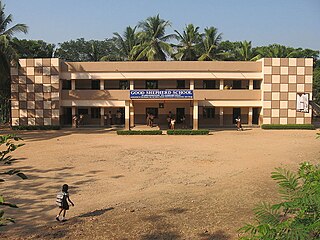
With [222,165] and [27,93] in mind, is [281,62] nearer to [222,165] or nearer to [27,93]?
[222,165]

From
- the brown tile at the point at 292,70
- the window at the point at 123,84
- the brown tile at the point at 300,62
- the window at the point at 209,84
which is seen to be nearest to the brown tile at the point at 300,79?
the brown tile at the point at 292,70

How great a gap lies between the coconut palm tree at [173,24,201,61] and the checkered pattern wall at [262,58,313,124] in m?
12.7

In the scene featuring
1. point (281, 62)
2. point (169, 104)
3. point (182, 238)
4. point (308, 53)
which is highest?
point (308, 53)

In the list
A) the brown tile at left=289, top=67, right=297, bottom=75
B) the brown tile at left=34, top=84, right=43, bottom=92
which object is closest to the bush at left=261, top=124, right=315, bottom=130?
the brown tile at left=289, top=67, right=297, bottom=75

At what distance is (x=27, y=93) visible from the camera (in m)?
31.2

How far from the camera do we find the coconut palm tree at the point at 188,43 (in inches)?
1620

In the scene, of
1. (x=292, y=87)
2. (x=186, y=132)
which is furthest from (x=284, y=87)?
(x=186, y=132)

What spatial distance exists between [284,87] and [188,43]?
49.8ft

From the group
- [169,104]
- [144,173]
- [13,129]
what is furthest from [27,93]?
[144,173]

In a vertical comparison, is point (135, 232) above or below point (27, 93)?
below

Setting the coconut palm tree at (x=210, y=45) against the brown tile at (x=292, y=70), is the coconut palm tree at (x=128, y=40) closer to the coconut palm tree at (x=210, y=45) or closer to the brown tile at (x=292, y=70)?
the coconut palm tree at (x=210, y=45)

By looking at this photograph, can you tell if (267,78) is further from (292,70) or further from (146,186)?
(146,186)

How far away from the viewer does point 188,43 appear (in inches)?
1639

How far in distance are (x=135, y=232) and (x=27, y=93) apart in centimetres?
2726
